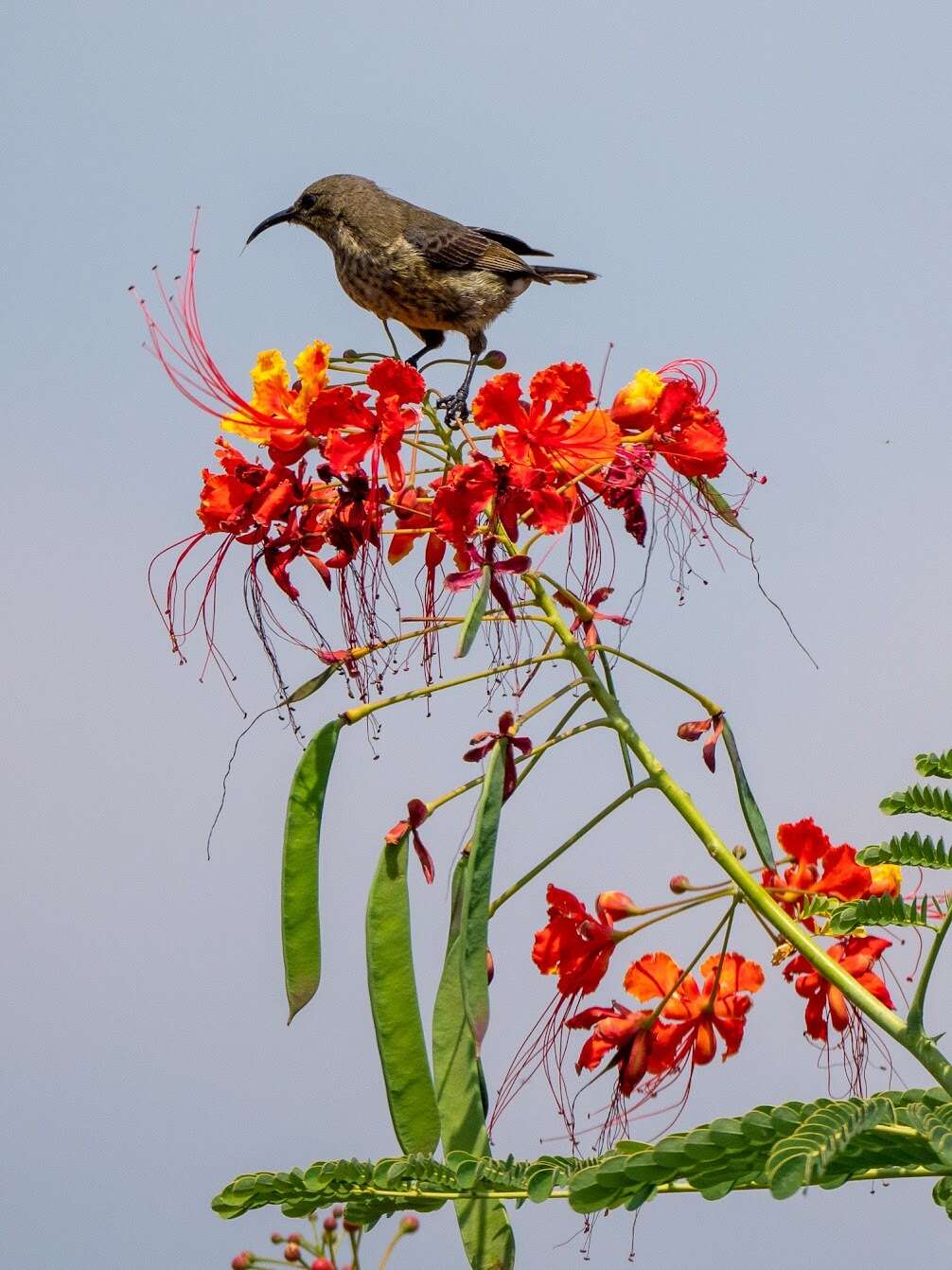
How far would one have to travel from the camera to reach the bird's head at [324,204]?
5750 mm

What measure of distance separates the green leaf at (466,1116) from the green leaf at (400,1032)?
0.13ft

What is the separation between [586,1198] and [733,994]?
2.40 feet

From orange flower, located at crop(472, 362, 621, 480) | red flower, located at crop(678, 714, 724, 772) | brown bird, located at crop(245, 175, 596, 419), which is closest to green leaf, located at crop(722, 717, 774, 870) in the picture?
red flower, located at crop(678, 714, 724, 772)

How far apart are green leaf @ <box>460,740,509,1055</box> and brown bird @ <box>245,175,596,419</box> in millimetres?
3104

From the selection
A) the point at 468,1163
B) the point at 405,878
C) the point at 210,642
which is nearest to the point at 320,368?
the point at 210,642

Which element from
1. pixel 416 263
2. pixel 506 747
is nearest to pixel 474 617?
pixel 506 747

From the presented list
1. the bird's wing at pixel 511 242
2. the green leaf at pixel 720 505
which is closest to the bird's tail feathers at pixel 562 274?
the bird's wing at pixel 511 242

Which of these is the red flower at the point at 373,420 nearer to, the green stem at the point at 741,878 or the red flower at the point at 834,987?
the green stem at the point at 741,878

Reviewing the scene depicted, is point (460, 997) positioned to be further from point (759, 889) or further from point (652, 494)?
point (652, 494)

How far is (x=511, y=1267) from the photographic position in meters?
2.27

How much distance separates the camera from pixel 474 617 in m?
2.21

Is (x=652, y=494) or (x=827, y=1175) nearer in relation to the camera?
(x=827, y=1175)

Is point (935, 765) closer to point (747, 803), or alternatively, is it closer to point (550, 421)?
point (747, 803)

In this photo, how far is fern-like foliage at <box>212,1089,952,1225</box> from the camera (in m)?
2.00
